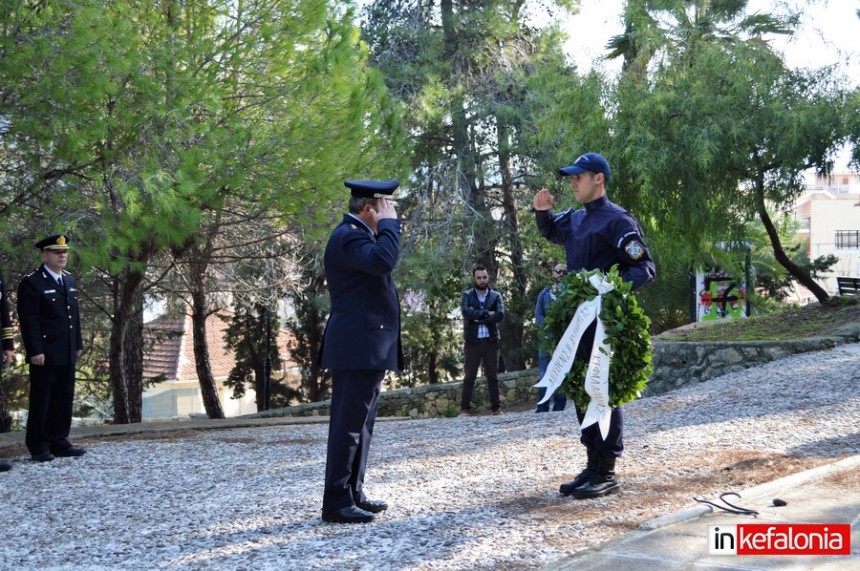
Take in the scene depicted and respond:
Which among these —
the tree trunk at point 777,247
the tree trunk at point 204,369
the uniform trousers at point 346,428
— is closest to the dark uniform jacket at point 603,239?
the uniform trousers at point 346,428

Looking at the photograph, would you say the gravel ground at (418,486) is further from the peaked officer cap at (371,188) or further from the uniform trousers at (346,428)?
the peaked officer cap at (371,188)

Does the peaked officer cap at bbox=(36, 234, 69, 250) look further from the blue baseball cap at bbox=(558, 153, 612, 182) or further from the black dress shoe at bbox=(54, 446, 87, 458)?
the blue baseball cap at bbox=(558, 153, 612, 182)

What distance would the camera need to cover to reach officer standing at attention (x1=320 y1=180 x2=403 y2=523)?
17.2 ft

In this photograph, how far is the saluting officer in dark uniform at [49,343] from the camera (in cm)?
828

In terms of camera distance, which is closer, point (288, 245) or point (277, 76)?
point (277, 76)

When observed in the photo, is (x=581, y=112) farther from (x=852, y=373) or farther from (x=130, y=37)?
(x=130, y=37)

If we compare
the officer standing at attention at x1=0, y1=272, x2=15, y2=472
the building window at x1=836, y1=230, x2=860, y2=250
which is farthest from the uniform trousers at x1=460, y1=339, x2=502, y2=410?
the building window at x1=836, y1=230, x2=860, y2=250

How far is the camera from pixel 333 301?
5457mm

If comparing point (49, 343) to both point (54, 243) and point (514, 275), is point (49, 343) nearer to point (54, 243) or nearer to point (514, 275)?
point (54, 243)

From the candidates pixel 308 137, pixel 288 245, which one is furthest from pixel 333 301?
pixel 288 245

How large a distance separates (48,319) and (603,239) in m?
5.03

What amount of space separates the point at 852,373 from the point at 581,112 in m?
6.82

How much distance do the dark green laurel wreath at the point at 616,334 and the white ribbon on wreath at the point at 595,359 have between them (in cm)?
3

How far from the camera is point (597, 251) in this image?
5.76 meters
